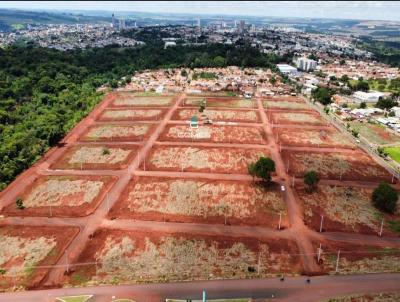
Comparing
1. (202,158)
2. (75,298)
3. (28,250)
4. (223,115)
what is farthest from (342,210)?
(223,115)

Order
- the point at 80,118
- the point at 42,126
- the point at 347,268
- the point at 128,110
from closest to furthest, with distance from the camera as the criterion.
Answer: the point at 347,268, the point at 42,126, the point at 80,118, the point at 128,110

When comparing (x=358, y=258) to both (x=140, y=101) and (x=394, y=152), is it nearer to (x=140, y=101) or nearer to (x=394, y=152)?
(x=394, y=152)

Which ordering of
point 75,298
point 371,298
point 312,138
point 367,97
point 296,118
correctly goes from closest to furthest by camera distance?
A: point 75,298 < point 371,298 < point 312,138 < point 296,118 < point 367,97

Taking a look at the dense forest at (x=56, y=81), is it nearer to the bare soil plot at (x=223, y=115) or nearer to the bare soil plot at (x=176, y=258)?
the bare soil plot at (x=223, y=115)

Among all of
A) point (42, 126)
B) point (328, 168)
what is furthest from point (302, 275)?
point (42, 126)

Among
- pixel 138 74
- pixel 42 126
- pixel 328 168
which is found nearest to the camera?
pixel 328 168

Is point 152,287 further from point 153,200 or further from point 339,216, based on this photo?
point 339,216

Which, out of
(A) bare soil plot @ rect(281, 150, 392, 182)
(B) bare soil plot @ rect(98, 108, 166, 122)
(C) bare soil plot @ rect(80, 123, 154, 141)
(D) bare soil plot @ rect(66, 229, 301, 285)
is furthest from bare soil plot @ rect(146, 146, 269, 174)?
(B) bare soil plot @ rect(98, 108, 166, 122)

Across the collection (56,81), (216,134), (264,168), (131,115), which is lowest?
(131,115)
